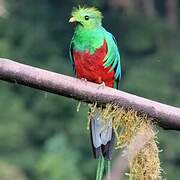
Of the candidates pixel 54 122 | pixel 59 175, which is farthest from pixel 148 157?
pixel 54 122

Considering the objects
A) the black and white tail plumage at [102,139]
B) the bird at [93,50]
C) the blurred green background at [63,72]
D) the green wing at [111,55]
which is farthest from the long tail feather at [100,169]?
the blurred green background at [63,72]

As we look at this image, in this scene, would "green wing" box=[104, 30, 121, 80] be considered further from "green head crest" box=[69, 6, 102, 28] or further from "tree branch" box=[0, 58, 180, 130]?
"tree branch" box=[0, 58, 180, 130]

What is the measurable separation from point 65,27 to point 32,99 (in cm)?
167

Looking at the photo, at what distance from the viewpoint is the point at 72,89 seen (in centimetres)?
328

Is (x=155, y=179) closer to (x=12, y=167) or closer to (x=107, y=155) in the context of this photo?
(x=107, y=155)

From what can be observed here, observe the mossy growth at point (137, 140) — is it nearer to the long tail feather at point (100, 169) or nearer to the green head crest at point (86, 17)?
the long tail feather at point (100, 169)

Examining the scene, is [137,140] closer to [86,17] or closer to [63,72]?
[86,17]

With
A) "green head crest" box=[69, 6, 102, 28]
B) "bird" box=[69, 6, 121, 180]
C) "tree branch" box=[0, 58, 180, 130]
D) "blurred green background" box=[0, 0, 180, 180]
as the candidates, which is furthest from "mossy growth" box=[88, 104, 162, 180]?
"blurred green background" box=[0, 0, 180, 180]

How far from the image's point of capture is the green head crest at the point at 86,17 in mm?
3834

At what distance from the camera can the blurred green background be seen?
1189cm

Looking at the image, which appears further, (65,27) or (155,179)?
(65,27)

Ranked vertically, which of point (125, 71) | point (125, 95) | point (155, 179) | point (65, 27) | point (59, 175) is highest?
point (65, 27)

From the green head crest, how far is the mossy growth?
1.65 ft

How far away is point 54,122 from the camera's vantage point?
12898mm
